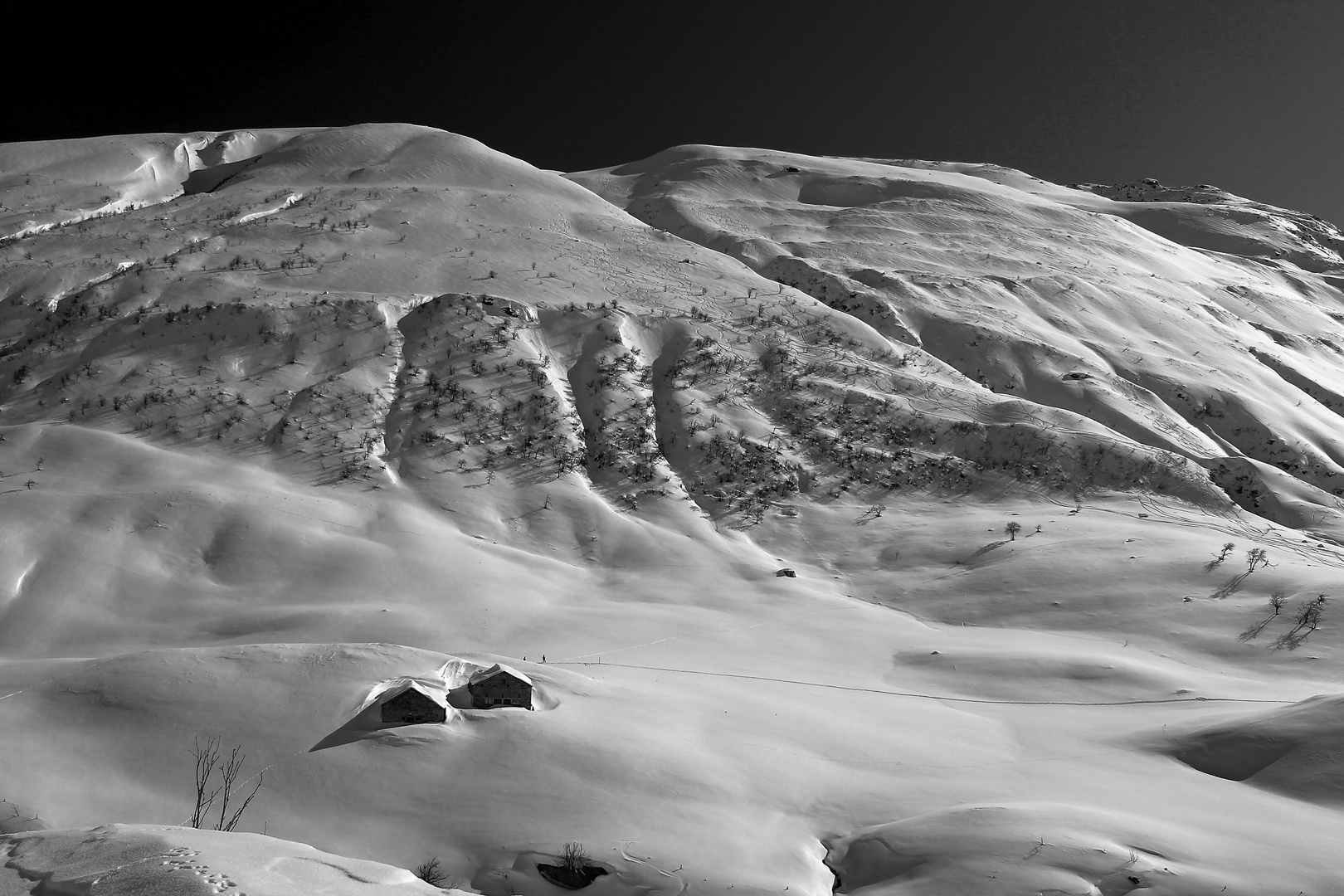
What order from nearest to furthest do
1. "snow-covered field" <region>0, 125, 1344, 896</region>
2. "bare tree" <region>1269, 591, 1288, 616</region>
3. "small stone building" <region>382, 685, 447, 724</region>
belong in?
"snow-covered field" <region>0, 125, 1344, 896</region>
"small stone building" <region>382, 685, 447, 724</region>
"bare tree" <region>1269, 591, 1288, 616</region>

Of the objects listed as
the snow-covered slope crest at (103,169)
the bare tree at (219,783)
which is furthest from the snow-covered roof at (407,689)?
the snow-covered slope crest at (103,169)

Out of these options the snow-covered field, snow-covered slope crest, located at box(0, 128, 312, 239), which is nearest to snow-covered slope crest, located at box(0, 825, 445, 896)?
the snow-covered field

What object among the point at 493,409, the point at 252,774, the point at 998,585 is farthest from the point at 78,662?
the point at 998,585

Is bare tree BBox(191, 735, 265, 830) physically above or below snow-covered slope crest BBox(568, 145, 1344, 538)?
below

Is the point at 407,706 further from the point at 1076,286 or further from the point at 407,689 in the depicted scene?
the point at 1076,286

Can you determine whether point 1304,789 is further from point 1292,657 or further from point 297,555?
point 297,555

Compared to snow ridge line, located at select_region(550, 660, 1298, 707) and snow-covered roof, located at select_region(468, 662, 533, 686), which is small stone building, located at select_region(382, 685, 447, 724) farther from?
snow ridge line, located at select_region(550, 660, 1298, 707)

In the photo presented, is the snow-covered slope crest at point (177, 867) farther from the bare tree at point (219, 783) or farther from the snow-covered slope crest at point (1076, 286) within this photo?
A: the snow-covered slope crest at point (1076, 286)
